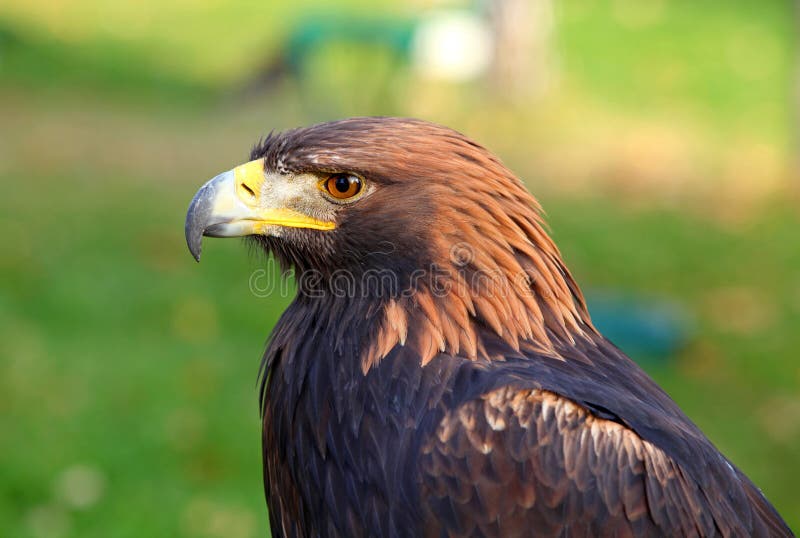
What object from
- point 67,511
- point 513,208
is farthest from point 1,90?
point 513,208

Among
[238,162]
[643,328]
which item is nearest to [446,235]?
[643,328]

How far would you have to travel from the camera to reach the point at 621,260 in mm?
9273

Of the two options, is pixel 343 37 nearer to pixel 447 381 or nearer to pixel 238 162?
pixel 238 162

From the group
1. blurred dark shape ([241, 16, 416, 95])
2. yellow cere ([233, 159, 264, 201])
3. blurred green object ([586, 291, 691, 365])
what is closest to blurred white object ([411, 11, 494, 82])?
blurred dark shape ([241, 16, 416, 95])

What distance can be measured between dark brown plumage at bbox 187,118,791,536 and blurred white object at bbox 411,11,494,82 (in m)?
9.06

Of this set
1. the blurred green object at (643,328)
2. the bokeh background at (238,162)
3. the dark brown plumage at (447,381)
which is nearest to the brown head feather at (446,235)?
the dark brown plumage at (447,381)

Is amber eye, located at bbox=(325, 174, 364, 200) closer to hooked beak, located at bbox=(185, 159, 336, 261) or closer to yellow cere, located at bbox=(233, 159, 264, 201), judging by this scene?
hooked beak, located at bbox=(185, 159, 336, 261)

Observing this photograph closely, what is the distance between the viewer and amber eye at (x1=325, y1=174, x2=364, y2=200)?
3321 millimetres

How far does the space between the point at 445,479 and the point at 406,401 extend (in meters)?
0.27

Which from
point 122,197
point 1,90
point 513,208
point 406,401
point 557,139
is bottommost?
point 406,401

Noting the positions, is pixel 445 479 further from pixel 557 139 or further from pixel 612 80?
pixel 612 80

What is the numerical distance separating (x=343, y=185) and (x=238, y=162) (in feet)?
27.4

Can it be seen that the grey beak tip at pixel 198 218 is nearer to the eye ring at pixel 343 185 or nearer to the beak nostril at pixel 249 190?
the beak nostril at pixel 249 190

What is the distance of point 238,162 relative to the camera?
11.5m
